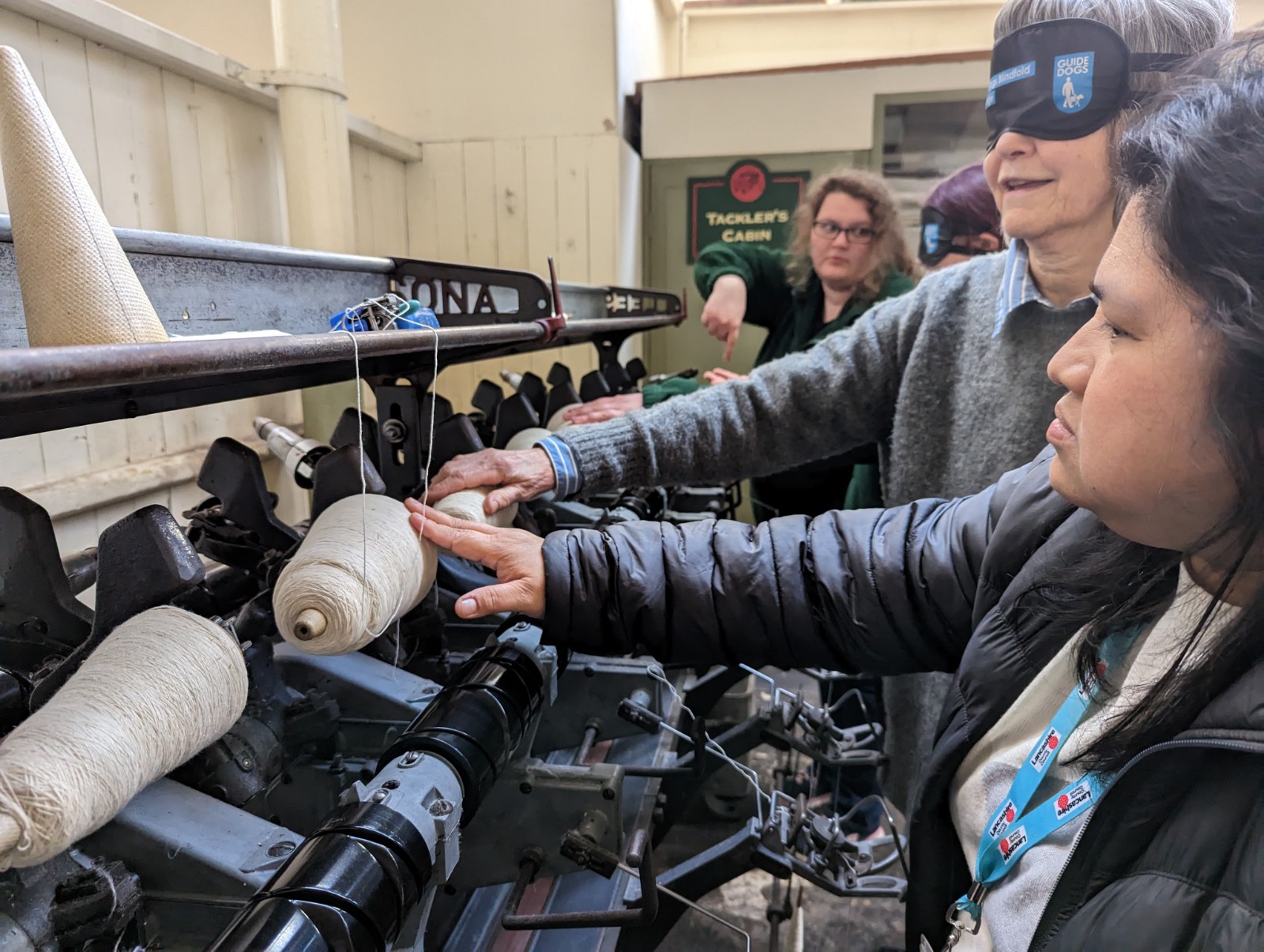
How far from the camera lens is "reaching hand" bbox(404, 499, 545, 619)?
91cm

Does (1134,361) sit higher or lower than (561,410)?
higher

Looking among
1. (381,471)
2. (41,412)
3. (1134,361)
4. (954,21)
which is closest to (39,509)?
(41,412)

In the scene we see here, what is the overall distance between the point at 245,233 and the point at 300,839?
1.72 meters

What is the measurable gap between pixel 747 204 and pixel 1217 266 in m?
2.83

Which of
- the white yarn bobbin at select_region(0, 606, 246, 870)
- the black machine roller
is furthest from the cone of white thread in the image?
the black machine roller

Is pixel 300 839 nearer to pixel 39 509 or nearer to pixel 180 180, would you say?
pixel 39 509

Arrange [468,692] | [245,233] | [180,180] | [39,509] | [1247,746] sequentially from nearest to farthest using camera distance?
[1247,746] → [39,509] → [468,692] → [180,180] → [245,233]

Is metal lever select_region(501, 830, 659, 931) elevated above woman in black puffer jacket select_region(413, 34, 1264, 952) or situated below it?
below

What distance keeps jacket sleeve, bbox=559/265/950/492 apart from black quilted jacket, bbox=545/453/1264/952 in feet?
0.99

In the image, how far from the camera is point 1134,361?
0.53 m

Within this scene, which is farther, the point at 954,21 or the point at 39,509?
the point at 954,21

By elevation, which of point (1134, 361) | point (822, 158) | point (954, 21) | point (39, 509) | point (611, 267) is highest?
point (954, 21)

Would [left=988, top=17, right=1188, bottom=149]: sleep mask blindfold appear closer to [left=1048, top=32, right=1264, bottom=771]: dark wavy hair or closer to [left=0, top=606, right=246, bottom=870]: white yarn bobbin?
[left=1048, top=32, right=1264, bottom=771]: dark wavy hair

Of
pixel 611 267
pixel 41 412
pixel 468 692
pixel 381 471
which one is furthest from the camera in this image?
pixel 611 267
